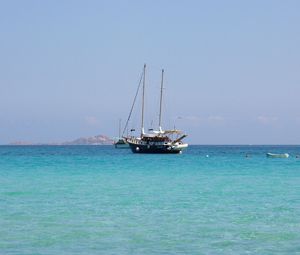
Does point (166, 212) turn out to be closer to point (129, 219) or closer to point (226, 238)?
point (129, 219)

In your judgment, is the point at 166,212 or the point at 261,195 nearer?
the point at 166,212

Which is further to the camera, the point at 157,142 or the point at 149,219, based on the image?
the point at 157,142

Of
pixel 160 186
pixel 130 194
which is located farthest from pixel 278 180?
pixel 130 194

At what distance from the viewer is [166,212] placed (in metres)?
21.5

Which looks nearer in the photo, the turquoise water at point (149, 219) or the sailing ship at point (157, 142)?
the turquoise water at point (149, 219)

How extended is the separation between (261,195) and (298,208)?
5435mm

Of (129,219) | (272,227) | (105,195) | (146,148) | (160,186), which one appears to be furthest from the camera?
(146,148)

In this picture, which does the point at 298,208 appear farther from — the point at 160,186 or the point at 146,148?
the point at 146,148

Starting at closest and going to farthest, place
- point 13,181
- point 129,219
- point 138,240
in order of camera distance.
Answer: point 138,240
point 129,219
point 13,181

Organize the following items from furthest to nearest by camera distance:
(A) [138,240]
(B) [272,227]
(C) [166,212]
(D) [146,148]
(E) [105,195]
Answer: (D) [146,148] < (E) [105,195] < (C) [166,212] < (B) [272,227] < (A) [138,240]

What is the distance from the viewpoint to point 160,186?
110ft

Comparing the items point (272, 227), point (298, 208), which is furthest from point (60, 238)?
point (298, 208)

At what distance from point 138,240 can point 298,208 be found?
8492mm

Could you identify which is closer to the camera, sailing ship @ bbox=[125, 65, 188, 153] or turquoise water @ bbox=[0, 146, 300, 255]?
turquoise water @ bbox=[0, 146, 300, 255]
